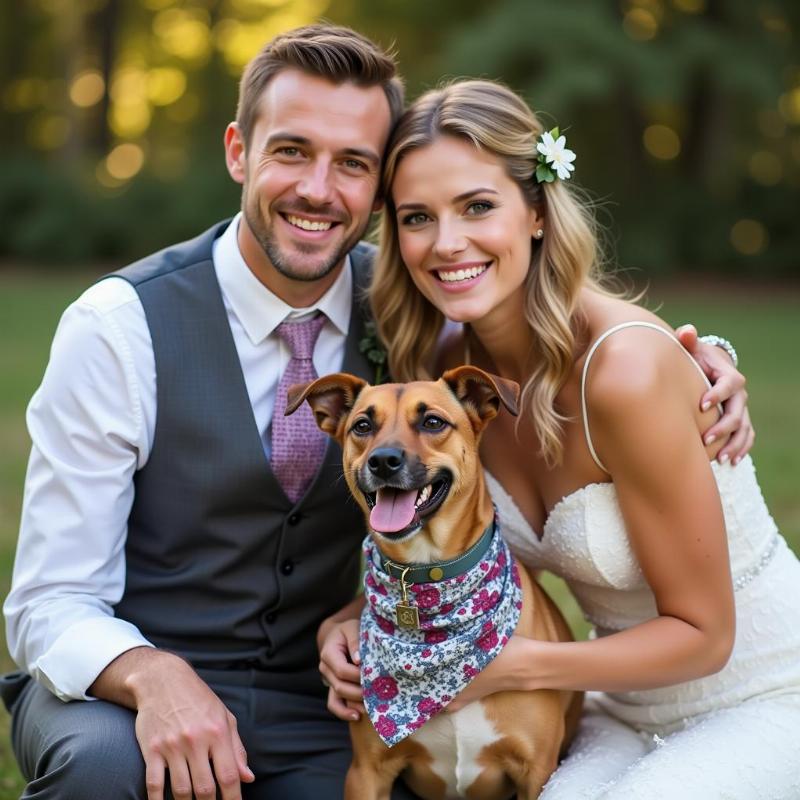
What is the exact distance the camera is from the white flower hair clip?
3.94 metres

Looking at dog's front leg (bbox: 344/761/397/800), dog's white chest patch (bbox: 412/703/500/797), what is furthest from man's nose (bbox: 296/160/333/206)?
dog's front leg (bbox: 344/761/397/800)

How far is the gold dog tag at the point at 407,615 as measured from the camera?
3465 millimetres

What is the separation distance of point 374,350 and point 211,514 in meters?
0.93

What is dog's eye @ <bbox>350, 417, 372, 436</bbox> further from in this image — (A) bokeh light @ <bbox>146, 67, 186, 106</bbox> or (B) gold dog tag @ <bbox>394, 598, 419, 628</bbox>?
(A) bokeh light @ <bbox>146, 67, 186, 106</bbox>

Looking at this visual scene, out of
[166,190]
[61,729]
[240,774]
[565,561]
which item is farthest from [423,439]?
[166,190]

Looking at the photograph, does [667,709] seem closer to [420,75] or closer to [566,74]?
[566,74]

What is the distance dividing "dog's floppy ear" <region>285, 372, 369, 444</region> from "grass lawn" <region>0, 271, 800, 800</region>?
198 centimetres

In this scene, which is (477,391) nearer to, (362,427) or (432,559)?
(362,427)

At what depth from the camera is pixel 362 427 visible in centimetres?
362

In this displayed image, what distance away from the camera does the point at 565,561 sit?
3912mm

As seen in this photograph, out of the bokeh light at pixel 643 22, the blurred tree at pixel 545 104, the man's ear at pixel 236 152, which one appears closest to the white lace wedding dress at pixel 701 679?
the man's ear at pixel 236 152

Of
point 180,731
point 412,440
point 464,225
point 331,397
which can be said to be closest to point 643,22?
point 464,225

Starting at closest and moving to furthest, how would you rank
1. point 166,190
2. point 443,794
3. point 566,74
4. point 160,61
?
point 443,794 → point 566,74 → point 166,190 → point 160,61

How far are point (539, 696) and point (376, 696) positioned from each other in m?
0.53
